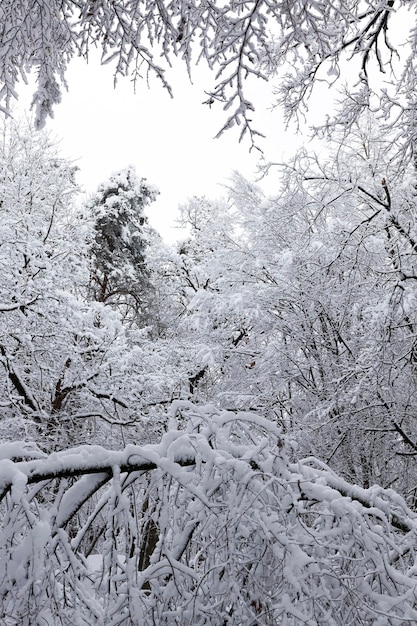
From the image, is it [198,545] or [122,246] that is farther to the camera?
[122,246]

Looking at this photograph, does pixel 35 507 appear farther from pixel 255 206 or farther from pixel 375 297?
pixel 255 206

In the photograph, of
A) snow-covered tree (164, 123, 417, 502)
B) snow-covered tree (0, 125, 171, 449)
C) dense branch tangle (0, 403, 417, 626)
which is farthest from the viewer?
snow-covered tree (0, 125, 171, 449)

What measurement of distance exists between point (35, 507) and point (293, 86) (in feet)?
17.0

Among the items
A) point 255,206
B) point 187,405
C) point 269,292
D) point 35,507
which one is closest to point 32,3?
point 187,405

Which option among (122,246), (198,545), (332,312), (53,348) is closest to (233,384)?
(332,312)

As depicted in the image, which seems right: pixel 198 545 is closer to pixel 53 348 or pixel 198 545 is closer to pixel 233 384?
pixel 53 348

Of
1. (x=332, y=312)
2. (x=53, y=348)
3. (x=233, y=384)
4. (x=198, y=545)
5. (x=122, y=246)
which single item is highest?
(x=122, y=246)

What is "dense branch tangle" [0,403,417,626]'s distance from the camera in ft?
5.25

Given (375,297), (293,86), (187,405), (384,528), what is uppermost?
(293,86)

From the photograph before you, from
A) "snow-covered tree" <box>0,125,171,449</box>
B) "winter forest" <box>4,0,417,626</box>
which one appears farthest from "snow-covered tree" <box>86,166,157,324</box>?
"snow-covered tree" <box>0,125,171,449</box>

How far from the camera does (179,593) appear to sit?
1710mm

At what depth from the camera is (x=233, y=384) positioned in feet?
34.2

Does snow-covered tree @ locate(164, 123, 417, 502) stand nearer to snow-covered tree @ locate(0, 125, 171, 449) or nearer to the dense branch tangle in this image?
snow-covered tree @ locate(0, 125, 171, 449)

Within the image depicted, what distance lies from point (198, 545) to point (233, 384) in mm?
8620
